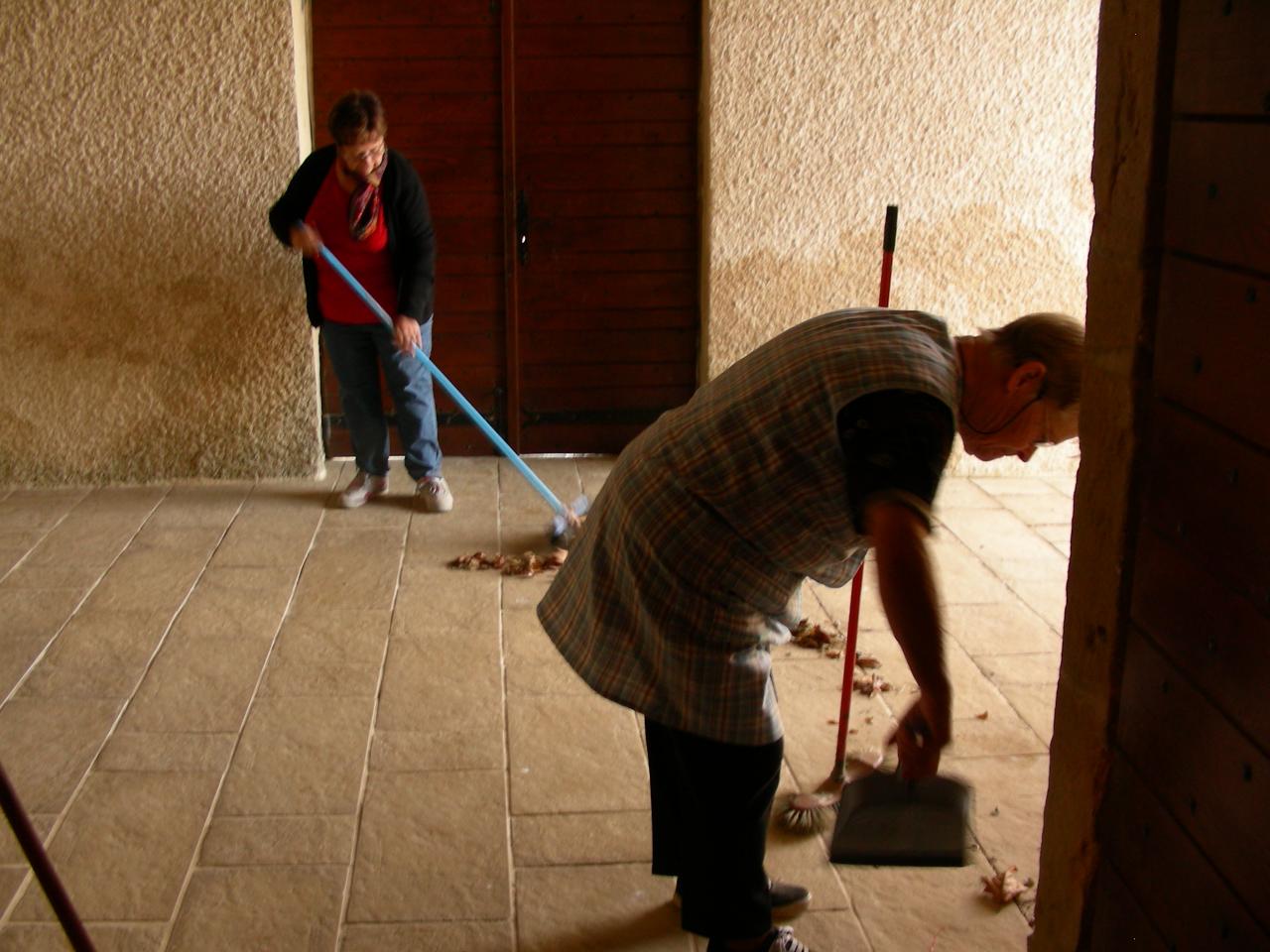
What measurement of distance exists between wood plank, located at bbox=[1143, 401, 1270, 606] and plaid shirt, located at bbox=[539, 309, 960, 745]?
31 cm

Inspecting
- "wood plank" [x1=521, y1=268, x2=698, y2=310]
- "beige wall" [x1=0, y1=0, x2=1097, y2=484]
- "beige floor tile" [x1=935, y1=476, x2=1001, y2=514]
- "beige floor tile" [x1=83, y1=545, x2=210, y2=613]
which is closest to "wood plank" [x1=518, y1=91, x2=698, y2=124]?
"beige wall" [x1=0, y1=0, x2=1097, y2=484]

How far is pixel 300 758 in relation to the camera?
3518 mm

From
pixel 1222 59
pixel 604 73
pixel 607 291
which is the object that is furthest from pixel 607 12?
pixel 1222 59

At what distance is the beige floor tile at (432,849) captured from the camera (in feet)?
9.54

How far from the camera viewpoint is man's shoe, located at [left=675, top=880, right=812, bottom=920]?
9.42 ft

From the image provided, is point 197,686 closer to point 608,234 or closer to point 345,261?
point 345,261

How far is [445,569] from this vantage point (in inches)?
192

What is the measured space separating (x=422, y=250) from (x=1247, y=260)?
4.01m

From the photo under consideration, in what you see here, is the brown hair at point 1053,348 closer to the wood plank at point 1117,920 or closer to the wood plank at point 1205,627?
the wood plank at point 1205,627

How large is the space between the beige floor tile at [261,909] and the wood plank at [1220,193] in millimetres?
2115

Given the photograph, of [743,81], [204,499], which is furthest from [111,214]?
[743,81]

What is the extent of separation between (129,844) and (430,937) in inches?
31.8

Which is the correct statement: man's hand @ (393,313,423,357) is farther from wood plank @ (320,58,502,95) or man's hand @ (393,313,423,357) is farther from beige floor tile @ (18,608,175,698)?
beige floor tile @ (18,608,175,698)

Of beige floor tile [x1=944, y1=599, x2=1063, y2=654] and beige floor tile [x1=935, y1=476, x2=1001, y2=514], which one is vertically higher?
beige floor tile [x1=935, y1=476, x2=1001, y2=514]
